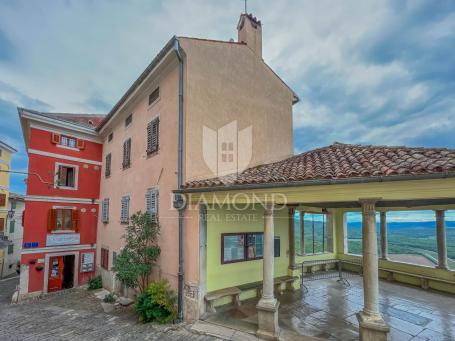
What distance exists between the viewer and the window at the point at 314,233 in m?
11.7

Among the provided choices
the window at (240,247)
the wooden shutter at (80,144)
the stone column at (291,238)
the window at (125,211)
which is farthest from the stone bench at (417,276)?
the wooden shutter at (80,144)

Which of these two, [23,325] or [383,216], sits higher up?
[383,216]

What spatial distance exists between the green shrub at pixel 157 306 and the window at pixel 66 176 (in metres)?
9.99

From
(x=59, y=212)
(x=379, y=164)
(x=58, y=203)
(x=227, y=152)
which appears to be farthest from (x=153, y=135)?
(x=59, y=212)

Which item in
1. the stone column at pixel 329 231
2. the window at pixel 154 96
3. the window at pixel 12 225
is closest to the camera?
the window at pixel 154 96

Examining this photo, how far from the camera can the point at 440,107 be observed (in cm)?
2666

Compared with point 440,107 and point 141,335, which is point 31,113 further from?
point 440,107

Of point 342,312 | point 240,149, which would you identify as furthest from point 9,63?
point 342,312

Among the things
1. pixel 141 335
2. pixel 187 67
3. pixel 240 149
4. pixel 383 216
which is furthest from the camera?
pixel 383 216

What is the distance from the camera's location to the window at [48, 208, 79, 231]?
42.3 ft

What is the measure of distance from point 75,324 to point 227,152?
7.50 metres

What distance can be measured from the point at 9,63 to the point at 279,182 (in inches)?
1171

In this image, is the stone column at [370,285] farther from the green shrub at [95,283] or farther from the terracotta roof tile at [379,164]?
the green shrub at [95,283]

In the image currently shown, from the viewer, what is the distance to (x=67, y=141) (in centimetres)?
1395
